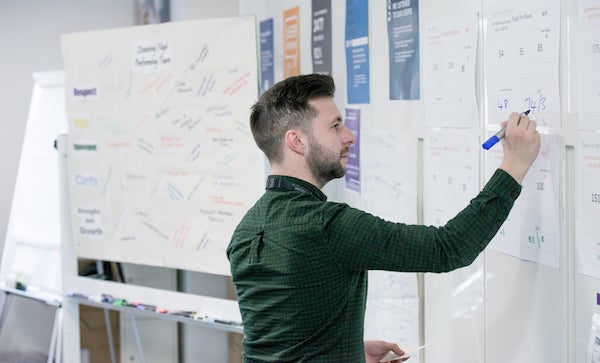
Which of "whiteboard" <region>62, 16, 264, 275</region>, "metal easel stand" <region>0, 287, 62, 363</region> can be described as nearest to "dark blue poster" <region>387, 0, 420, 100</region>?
"whiteboard" <region>62, 16, 264, 275</region>

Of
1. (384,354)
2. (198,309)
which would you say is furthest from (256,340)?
(198,309)

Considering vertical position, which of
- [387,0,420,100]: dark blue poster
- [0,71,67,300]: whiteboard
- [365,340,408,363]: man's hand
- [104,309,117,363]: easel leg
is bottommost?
[104,309,117,363]: easel leg

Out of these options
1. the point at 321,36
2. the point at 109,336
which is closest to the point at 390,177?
the point at 321,36

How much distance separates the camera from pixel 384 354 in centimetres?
187

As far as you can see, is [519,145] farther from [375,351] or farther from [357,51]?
[357,51]

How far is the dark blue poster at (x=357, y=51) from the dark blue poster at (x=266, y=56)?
26.9 inches

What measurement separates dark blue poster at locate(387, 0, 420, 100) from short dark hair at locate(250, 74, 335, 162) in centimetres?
49

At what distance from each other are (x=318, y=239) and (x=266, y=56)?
1.86 metres

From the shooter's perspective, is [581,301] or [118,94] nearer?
[581,301]

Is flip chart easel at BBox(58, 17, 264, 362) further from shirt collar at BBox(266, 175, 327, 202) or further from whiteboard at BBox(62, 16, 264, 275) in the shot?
shirt collar at BBox(266, 175, 327, 202)

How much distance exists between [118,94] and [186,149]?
444 mm

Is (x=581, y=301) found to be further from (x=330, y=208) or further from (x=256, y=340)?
(x=256, y=340)

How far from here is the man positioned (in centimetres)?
158

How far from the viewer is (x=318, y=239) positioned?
163cm
